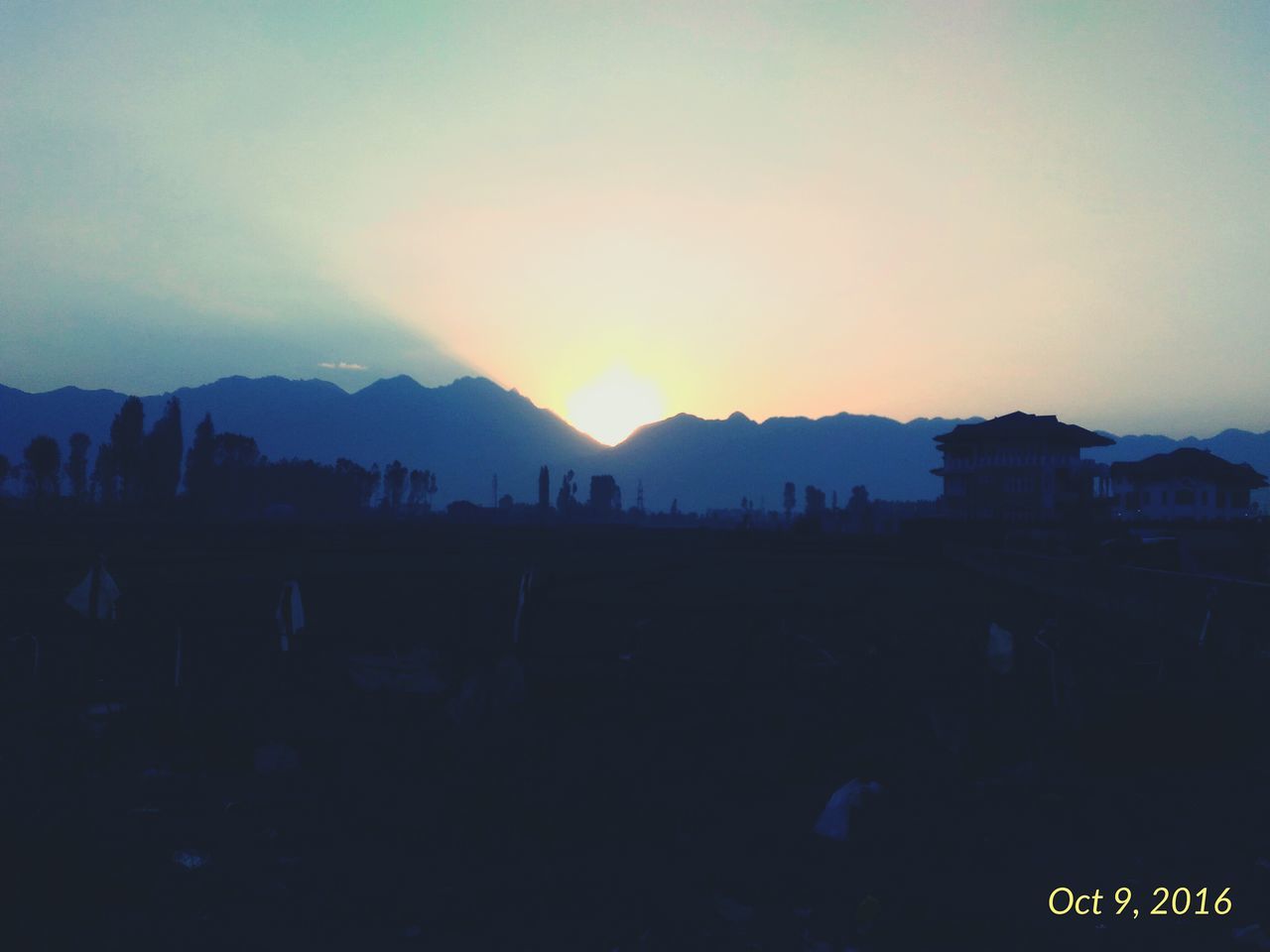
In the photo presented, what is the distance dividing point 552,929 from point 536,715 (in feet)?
21.6

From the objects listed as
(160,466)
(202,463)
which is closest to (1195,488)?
(160,466)

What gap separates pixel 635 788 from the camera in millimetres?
10625

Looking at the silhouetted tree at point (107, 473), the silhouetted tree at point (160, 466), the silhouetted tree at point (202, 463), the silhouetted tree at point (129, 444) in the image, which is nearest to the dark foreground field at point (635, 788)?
the silhouetted tree at point (160, 466)

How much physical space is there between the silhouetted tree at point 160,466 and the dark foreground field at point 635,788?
506 feet

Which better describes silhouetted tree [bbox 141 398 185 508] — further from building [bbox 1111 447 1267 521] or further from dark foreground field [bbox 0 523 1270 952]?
dark foreground field [bbox 0 523 1270 952]

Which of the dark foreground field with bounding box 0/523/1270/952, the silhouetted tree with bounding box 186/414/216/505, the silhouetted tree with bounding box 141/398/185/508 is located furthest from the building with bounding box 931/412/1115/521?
the silhouetted tree with bounding box 186/414/216/505

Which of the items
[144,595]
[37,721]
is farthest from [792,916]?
[144,595]

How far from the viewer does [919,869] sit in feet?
27.2

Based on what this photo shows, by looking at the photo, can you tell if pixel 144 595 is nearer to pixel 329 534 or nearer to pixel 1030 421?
pixel 329 534

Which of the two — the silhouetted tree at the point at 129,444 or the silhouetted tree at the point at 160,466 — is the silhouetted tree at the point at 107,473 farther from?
the silhouetted tree at the point at 160,466

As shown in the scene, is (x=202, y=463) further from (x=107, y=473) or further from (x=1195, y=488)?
(x=1195, y=488)

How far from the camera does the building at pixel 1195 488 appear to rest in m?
95.7

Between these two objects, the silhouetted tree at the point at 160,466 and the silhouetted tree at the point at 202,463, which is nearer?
the silhouetted tree at the point at 160,466

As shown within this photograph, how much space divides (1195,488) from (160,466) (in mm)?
149037
